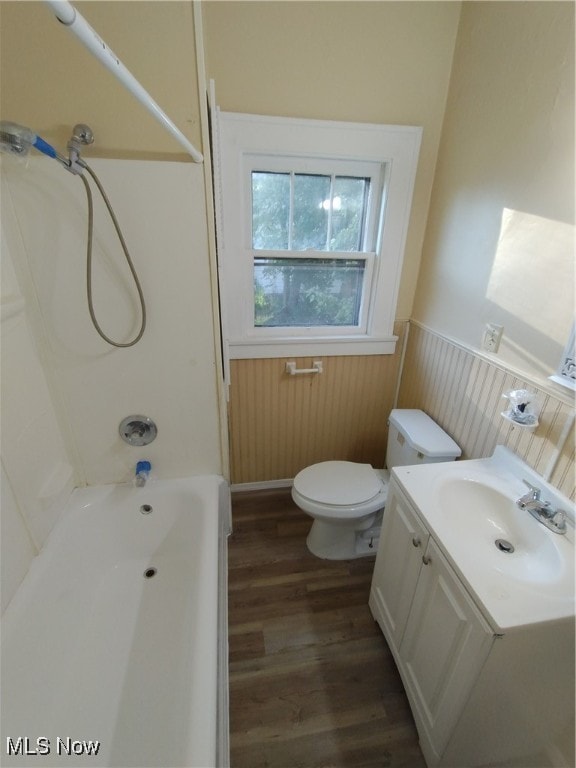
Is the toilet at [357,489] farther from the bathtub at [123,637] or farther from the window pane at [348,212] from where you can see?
the window pane at [348,212]

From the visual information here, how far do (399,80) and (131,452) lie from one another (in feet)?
6.75

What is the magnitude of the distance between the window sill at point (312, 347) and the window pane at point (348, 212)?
50cm

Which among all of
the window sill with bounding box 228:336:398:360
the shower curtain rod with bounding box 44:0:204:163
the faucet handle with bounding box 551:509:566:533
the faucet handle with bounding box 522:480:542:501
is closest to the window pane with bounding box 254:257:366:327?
the window sill with bounding box 228:336:398:360

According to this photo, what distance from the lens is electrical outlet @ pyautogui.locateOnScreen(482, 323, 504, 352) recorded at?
130 cm

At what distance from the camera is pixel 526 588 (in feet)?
2.72

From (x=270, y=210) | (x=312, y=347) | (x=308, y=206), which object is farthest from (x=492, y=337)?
(x=270, y=210)

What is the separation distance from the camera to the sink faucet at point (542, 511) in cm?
99

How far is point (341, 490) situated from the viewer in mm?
1605

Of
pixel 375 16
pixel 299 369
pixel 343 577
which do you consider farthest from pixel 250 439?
pixel 375 16

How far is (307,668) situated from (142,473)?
3.39 feet

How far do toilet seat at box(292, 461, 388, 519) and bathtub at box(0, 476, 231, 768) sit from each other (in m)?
0.41

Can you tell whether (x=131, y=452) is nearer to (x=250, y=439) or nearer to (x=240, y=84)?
(x=250, y=439)

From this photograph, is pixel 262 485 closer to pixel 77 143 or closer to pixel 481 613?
pixel 481 613

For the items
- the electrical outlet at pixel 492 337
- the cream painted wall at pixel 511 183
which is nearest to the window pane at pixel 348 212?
the cream painted wall at pixel 511 183
